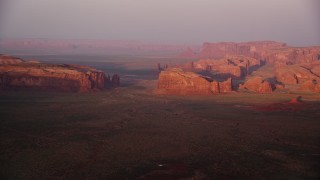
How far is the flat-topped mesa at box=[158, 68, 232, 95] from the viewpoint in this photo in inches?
2968

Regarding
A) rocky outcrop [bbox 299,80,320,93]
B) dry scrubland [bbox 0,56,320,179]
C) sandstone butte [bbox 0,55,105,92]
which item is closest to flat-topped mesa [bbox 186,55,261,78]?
rocky outcrop [bbox 299,80,320,93]

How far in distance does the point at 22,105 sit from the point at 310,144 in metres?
41.3

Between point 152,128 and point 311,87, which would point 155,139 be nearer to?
point 152,128

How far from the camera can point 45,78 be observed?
74.8 m

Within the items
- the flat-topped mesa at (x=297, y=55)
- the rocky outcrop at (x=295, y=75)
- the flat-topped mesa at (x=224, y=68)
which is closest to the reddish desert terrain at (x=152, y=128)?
the rocky outcrop at (x=295, y=75)

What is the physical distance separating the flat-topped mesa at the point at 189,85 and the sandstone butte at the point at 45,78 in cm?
1500

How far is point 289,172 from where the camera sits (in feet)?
100

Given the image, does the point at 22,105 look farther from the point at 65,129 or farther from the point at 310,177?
the point at 310,177

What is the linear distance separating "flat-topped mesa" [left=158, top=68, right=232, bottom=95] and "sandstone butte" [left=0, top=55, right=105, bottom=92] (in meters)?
15.0

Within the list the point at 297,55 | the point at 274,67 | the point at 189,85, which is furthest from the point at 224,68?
the point at 297,55

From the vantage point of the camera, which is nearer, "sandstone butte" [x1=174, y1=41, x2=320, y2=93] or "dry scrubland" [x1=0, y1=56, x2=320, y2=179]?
"dry scrubland" [x1=0, y1=56, x2=320, y2=179]

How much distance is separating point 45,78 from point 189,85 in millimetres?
28517

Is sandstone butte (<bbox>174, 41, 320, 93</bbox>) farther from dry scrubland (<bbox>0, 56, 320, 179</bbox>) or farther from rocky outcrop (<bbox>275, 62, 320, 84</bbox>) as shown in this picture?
dry scrubland (<bbox>0, 56, 320, 179</bbox>)

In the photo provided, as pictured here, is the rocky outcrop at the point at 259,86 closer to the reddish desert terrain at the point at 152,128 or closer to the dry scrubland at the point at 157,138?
the reddish desert terrain at the point at 152,128
